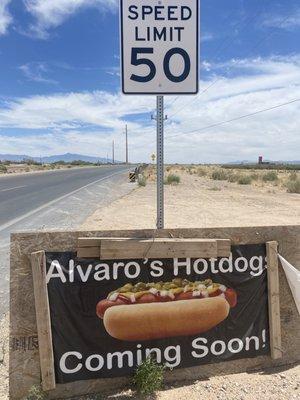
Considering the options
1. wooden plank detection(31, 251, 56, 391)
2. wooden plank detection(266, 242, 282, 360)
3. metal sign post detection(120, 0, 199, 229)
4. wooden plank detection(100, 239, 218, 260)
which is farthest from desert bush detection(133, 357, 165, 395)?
metal sign post detection(120, 0, 199, 229)

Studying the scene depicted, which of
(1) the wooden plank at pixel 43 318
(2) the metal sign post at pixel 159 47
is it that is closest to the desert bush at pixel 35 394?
(1) the wooden plank at pixel 43 318

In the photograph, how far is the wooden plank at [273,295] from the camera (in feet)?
12.2

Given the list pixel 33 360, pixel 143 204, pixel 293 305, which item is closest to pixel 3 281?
pixel 33 360

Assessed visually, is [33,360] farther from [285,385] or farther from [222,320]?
[285,385]

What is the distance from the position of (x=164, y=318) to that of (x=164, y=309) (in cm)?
7

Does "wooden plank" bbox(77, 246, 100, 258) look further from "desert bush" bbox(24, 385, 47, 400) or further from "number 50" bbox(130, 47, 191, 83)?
"number 50" bbox(130, 47, 191, 83)

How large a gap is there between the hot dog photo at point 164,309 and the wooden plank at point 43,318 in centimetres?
40

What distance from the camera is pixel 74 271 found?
11.0 feet

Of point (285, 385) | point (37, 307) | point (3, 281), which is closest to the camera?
point (37, 307)

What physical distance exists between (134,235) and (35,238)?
76 centimetres

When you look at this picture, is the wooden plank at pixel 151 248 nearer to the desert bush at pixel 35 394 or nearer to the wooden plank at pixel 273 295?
the wooden plank at pixel 273 295

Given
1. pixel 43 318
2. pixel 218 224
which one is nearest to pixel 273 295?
pixel 43 318

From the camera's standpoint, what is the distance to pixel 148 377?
3316mm

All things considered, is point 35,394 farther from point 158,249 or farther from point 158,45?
point 158,45
